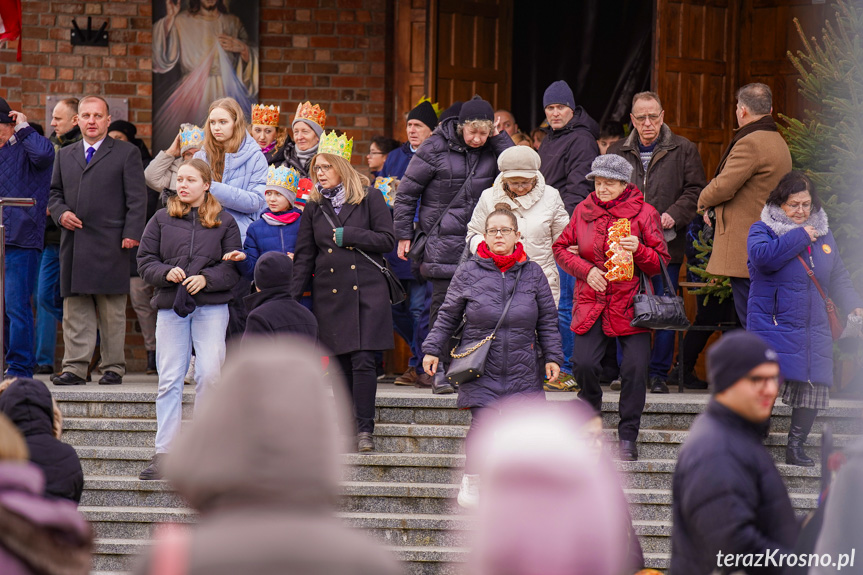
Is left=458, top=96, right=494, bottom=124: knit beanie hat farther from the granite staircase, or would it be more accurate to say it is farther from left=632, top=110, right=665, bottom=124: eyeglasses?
the granite staircase

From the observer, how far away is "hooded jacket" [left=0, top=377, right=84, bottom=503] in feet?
14.8

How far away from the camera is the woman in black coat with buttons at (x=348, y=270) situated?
6.92m

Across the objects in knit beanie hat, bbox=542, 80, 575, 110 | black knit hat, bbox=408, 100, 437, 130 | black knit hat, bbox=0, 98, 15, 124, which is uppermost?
knit beanie hat, bbox=542, 80, 575, 110

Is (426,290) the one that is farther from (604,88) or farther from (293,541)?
(293,541)

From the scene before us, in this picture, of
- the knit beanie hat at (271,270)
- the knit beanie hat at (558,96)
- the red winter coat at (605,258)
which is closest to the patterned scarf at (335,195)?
the knit beanie hat at (271,270)

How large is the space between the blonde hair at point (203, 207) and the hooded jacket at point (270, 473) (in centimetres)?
503

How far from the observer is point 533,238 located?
7461mm

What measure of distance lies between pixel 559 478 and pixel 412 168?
5.95 metres

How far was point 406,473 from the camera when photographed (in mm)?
6719

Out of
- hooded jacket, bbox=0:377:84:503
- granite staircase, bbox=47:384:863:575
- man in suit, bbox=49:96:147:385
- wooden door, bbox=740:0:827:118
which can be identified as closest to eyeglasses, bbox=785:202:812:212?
granite staircase, bbox=47:384:863:575

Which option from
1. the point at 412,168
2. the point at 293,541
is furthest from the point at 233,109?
the point at 293,541

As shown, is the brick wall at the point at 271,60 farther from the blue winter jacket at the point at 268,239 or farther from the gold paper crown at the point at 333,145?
the gold paper crown at the point at 333,145

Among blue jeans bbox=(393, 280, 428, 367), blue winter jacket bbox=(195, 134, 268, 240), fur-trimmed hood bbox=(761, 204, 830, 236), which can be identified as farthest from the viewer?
blue jeans bbox=(393, 280, 428, 367)

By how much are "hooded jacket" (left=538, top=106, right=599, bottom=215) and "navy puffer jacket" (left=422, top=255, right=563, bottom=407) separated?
5.83 ft
